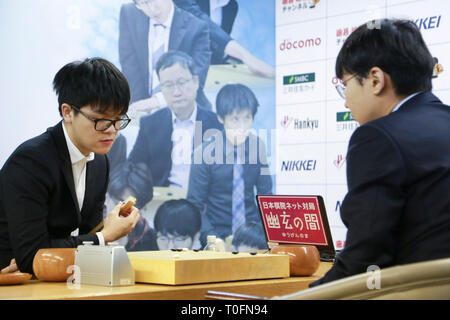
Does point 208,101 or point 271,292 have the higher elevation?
point 208,101

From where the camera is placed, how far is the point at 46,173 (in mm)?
1876

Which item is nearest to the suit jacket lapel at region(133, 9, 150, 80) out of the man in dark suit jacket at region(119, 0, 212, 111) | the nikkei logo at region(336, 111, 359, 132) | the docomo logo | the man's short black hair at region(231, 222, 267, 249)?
the man in dark suit jacket at region(119, 0, 212, 111)

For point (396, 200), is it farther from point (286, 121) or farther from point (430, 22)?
point (286, 121)

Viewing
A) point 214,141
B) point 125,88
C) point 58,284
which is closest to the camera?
point 58,284

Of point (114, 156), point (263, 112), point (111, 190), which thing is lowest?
point (111, 190)

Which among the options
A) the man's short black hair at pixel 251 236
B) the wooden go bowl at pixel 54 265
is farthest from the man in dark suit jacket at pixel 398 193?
the man's short black hair at pixel 251 236

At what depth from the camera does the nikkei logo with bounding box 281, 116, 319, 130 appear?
4914mm

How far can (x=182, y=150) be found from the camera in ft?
18.0

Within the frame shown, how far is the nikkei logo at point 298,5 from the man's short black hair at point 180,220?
6.79 feet

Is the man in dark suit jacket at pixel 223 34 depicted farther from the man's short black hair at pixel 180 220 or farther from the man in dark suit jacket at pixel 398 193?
the man in dark suit jacket at pixel 398 193

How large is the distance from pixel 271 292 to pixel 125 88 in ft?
3.00
